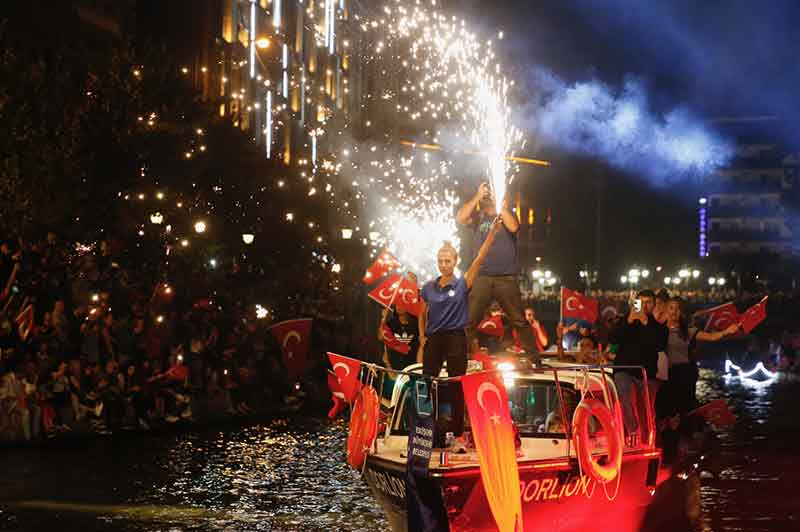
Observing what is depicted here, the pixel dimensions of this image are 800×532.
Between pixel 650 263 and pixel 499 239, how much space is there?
129m

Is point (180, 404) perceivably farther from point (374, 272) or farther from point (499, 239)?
point (499, 239)

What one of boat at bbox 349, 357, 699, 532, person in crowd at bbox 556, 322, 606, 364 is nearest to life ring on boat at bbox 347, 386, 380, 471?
boat at bbox 349, 357, 699, 532

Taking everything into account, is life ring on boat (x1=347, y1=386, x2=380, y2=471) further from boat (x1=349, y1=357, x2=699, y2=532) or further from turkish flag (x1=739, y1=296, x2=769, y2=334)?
turkish flag (x1=739, y1=296, x2=769, y2=334)

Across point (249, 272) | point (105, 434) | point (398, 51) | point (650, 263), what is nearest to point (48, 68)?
point (105, 434)

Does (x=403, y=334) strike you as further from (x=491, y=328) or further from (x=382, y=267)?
(x=382, y=267)

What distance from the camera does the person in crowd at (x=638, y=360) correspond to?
12.2 metres

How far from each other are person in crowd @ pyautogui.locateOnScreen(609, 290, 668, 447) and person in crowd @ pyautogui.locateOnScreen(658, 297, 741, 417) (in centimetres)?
39

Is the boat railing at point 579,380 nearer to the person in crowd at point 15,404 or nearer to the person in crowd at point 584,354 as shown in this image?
the person in crowd at point 584,354

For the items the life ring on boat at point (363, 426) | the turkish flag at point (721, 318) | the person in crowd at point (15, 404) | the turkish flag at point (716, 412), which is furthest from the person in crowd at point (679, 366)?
the person in crowd at point (15, 404)

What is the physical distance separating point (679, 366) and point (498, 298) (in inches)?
119

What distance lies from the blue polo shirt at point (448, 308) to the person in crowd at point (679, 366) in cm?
370

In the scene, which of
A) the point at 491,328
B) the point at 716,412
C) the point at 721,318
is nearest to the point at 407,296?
the point at 491,328

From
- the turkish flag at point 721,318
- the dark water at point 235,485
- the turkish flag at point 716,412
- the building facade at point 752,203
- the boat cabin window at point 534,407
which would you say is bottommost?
the dark water at point 235,485

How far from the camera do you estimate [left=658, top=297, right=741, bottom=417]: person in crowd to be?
49.2ft
